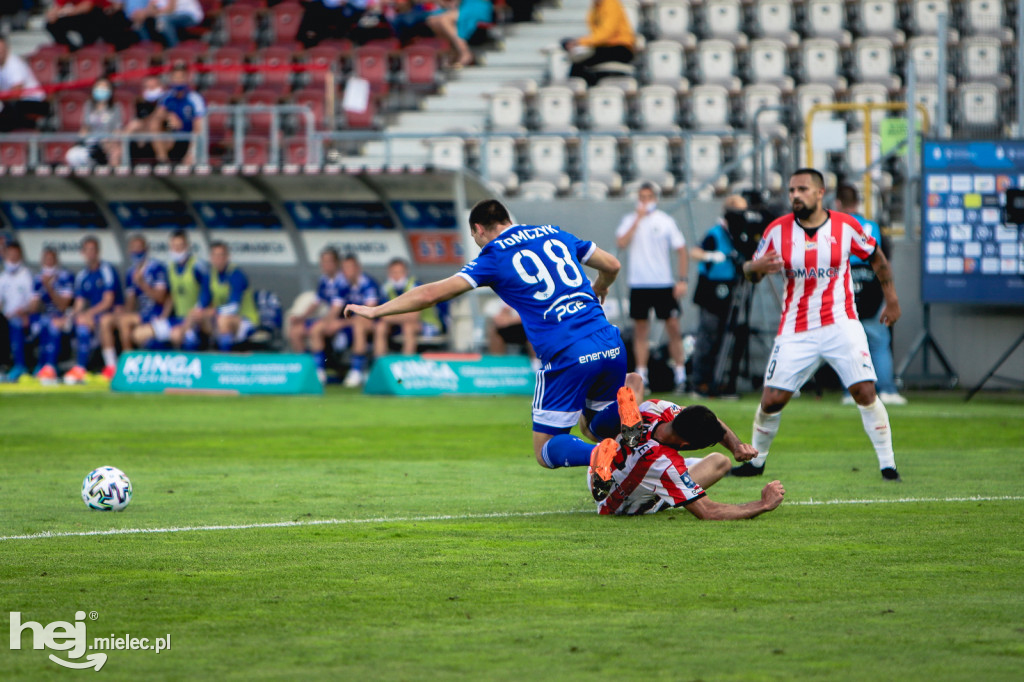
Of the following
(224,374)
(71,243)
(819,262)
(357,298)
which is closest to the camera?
(819,262)

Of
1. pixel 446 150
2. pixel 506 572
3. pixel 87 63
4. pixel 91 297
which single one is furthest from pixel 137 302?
pixel 506 572

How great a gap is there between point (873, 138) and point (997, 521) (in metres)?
13.6

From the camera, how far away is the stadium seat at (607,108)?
21.5 metres

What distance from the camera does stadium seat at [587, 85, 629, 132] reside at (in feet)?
70.6

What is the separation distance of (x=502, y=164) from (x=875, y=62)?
20.4 ft

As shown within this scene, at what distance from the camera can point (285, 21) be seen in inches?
1008

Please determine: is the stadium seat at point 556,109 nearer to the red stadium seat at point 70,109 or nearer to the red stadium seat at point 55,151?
the red stadium seat at point 55,151

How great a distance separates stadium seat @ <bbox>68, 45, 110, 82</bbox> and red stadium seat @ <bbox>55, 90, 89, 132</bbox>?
1.24 meters

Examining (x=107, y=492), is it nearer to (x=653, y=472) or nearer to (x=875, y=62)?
(x=653, y=472)

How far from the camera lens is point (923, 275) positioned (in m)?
16.3

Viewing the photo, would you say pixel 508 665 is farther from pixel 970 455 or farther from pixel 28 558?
pixel 970 455

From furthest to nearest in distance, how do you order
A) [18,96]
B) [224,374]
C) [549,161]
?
1. [18,96]
2. [549,161]
3. [224,374]

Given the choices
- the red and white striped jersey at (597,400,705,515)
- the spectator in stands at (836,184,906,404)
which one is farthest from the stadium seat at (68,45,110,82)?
the red and white striped jersey at (597,400,705,515)

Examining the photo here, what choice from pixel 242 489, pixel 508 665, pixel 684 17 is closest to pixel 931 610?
pixel 508 665
